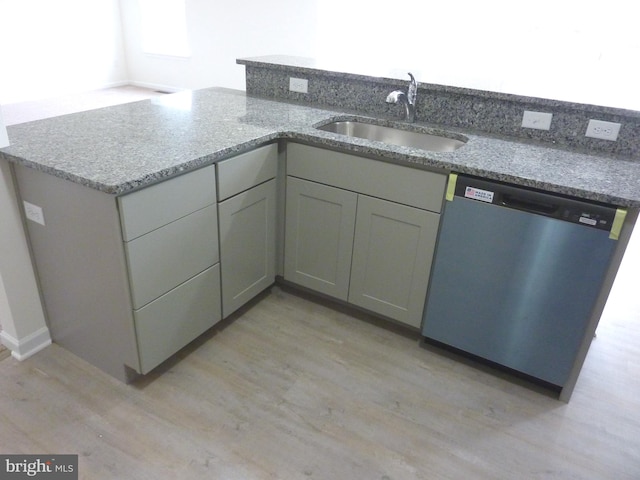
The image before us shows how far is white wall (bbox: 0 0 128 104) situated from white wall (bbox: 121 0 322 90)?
12.4 inches

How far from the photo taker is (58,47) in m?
6.65

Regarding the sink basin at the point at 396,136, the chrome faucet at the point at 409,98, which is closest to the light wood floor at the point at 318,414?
the sink basin at the point at 396,136

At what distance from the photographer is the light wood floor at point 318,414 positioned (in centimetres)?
166

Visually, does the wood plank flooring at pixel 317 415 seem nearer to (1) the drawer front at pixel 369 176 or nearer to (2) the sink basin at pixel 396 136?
(1) the drawer front at pixel 369 176

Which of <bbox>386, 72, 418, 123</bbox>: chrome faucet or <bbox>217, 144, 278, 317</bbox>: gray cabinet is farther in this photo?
<bbox>386, 72, 418, 123</bbox>: chrome faucet

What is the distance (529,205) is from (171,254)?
4.37 feet

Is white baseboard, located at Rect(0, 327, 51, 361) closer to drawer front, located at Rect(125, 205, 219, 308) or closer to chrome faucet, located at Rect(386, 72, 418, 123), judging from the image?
drawer front, located at Rect(125, 205, 219, 308)

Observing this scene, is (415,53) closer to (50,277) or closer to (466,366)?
(466,366)

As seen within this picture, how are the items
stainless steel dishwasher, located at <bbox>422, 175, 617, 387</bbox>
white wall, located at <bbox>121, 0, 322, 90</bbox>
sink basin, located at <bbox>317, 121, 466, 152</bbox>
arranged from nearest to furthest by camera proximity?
stainless steel dishwasher, located at <bbox>422, 175, 617, 387</bbox>, sink basin, located at <bbox>317, 121, 466, 152</bbox>, white wall, located at <bbox>121, 0, 322, 90</bbox>

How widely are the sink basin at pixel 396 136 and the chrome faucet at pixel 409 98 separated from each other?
0.09 meters

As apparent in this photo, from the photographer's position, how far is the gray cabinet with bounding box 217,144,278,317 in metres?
2.03

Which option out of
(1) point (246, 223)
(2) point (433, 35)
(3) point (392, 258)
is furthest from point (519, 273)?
(2) point (433, 35)

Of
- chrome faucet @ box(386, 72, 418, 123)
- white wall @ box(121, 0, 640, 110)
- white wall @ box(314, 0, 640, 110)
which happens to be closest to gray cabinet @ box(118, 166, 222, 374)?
chrome faucet @ box(386, 72, 418, 123)

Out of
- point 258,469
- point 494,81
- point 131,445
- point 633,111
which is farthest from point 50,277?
point 633,111
